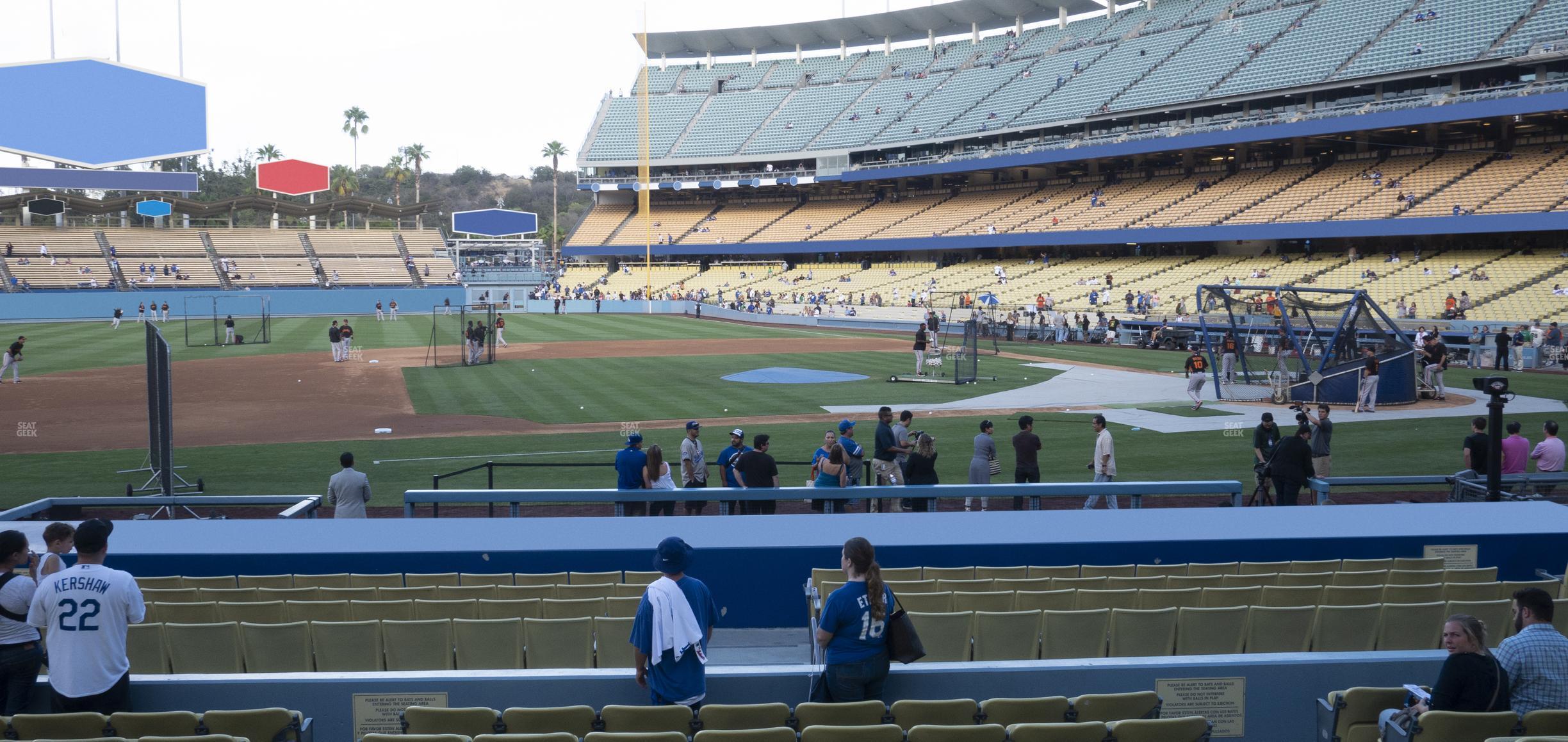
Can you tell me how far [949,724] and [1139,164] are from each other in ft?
227

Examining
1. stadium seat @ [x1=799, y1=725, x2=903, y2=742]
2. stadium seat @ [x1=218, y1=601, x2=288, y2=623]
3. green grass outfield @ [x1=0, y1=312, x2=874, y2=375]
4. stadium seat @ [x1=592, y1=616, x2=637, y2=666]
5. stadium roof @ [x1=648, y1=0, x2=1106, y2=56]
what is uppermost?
stadium roof @ [x1=648, y1=0, x2=1106, y2=56]

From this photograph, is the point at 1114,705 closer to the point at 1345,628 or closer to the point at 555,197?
the point at 1345,628

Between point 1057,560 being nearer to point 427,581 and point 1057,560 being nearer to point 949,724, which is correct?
point 949,724

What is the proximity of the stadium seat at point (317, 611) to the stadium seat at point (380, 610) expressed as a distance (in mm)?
61

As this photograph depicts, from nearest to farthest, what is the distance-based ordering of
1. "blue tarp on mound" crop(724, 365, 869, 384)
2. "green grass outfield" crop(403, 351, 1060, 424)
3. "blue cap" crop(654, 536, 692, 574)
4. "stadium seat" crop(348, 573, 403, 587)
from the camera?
"blue cap" crop(654, 536, 692, 574) < "stadium seat" crop(348, 573, 403, 587) < "green grass outfield" crop(403, 351, 1060, 424) < "blue tarp on mound" crop(724, 365, 869, 384)

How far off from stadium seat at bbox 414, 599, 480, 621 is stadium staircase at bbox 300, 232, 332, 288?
243 ft

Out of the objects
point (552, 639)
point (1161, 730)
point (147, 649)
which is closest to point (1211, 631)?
point (1161, 730)

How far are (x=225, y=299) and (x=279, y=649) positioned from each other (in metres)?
66.6

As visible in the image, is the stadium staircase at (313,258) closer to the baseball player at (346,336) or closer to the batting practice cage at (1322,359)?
the baseball player at (346,336)

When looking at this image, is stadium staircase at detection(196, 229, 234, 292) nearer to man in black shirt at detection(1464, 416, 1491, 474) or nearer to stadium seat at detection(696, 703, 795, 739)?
man in black shirt at detection(1464, 416, 1491, 474)

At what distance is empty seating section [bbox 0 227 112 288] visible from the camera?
67188mm

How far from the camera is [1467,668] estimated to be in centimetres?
530

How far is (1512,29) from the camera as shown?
167 feet

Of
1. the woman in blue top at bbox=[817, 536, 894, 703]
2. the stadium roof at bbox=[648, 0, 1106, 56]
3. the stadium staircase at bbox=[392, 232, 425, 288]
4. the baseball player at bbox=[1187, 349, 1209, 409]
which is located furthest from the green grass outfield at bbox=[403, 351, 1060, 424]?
the stadium roof at bbox=[648, 0, 1106, 56]
